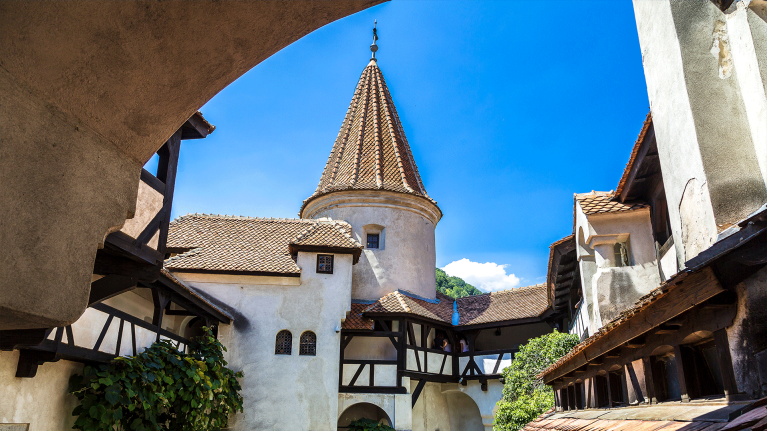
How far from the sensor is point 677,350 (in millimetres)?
5109

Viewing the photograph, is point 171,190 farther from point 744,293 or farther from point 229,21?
point 744,293

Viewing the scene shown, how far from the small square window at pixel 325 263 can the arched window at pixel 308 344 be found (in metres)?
1.94

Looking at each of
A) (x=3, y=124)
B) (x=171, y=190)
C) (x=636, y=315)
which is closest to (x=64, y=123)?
(x=3, y=124)

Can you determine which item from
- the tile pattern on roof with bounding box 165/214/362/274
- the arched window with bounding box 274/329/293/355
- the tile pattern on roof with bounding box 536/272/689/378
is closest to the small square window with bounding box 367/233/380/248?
the tile pattern on roof with bounding box 165/214/362/274

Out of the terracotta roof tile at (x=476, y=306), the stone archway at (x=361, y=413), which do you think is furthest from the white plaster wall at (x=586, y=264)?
the stone archway at (x=361, y=413)

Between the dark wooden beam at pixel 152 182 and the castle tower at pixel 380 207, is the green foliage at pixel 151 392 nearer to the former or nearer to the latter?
the dark wooden beam at pixel 152 182

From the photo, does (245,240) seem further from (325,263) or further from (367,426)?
(367,426)

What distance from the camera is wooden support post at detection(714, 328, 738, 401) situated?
168 inches

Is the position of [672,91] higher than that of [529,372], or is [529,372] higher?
[672,91]

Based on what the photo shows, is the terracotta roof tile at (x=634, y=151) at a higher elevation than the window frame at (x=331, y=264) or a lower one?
lower

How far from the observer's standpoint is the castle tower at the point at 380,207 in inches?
845

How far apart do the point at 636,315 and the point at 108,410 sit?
8327 mm

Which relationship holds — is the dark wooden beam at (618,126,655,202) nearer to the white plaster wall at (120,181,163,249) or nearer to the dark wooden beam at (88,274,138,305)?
the white plaster wall at (120,181,163,249)

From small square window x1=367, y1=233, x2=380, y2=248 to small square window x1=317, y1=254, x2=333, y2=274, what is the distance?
11.9ft
